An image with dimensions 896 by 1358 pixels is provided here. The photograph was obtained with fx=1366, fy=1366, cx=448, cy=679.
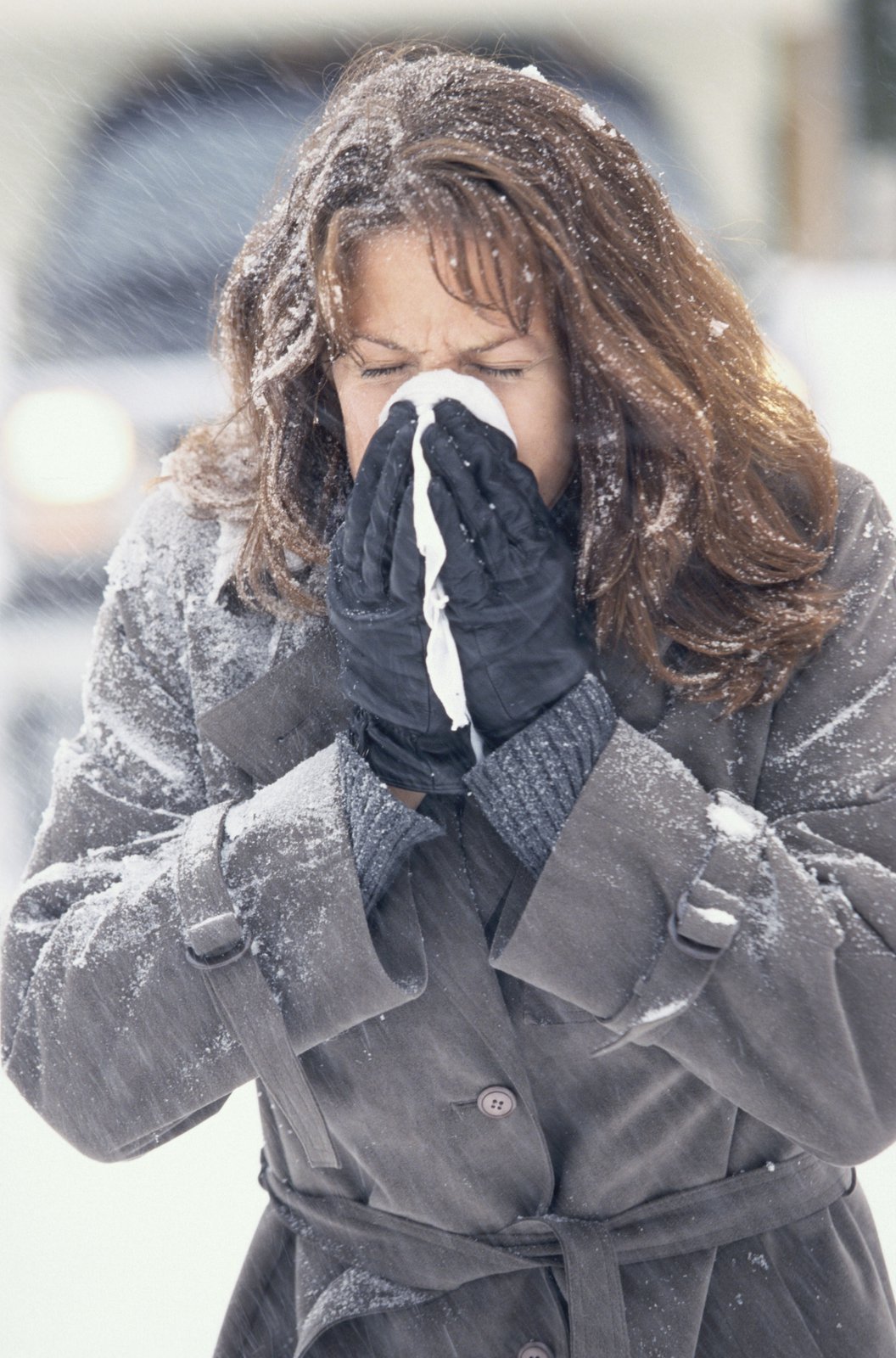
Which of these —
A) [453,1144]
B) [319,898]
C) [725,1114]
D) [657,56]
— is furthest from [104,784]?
[657,56]

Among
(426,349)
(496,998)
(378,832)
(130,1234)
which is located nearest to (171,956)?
(378,832)

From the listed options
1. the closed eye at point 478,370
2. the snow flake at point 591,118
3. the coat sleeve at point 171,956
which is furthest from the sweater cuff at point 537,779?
the snow flake at point 591,118

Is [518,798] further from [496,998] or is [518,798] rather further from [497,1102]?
[497,1102]

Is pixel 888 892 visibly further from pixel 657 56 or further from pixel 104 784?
pixel 657 56

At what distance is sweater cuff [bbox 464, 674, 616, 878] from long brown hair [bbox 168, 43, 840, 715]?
0.51ft

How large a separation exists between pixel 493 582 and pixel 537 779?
208mm

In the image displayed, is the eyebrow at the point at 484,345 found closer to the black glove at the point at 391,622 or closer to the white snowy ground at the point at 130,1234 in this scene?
the black glove at the point at 391,622

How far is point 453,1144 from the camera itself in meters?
1.45

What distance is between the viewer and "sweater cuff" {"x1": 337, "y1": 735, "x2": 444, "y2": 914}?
136 cm

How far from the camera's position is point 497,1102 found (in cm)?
143

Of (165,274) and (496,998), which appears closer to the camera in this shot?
(496,998)

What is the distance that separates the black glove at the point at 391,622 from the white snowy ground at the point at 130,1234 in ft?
4.67

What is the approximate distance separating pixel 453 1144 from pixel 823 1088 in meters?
0.41

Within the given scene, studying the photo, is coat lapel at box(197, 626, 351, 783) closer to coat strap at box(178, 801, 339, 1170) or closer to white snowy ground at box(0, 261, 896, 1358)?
coat strap at box(178, 801, 339, 1170)
